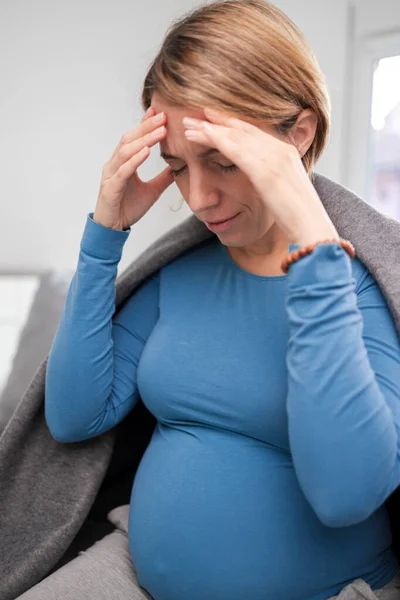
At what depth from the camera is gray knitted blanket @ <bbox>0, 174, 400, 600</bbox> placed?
989mm

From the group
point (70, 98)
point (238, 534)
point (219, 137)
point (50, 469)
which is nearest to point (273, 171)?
point (219, 137)

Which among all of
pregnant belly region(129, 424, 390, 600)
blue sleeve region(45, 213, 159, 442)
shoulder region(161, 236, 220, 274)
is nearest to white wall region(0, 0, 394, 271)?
shoulder region(161, 236, 220, 274)

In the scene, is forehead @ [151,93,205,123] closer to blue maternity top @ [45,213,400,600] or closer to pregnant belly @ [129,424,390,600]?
blue maternity top @ [45,213,400,600]

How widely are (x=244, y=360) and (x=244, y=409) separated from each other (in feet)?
0.22

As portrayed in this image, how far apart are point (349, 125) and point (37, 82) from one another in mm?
814

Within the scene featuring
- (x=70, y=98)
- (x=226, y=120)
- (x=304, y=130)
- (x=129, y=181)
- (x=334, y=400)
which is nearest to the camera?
(x=334, y=400)

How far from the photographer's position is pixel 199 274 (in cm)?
100

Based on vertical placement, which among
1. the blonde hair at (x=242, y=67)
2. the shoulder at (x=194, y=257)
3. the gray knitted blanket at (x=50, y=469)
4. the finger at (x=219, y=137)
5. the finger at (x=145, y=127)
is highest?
the blonde hair at (x=242, y=67)

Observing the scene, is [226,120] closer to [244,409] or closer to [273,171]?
[273,171]

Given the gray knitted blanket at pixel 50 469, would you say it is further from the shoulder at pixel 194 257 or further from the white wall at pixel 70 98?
the white wall at pixel 70 98

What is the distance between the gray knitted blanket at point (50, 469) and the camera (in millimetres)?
989

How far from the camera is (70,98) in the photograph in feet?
5.73

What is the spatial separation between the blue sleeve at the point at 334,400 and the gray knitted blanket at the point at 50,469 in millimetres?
271

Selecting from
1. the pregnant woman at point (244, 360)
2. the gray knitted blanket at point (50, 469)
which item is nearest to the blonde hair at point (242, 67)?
the pregnant woman at point (244, 360)
